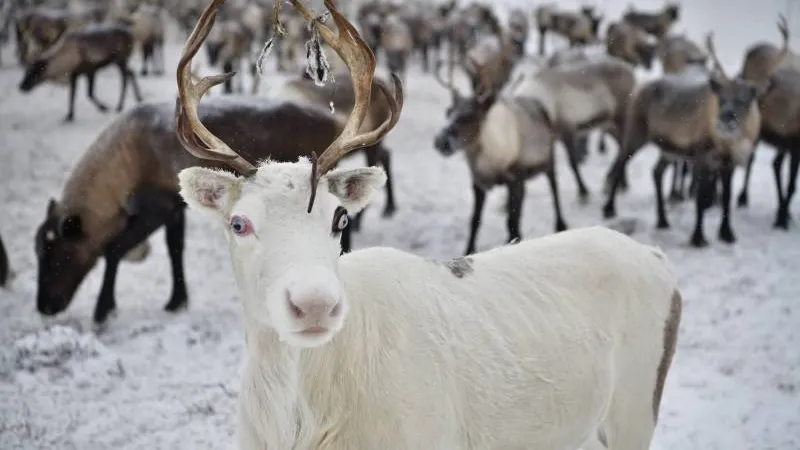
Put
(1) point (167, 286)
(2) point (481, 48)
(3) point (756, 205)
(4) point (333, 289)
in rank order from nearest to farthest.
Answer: (4) point (333, 289) → (1) point (167, 286) → (3) point (756, 205) → (2) point (481, 48)

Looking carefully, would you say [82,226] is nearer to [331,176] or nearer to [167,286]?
[167,286]

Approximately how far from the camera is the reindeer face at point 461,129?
25.3ft

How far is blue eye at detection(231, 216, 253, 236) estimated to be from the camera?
2236 millimetres

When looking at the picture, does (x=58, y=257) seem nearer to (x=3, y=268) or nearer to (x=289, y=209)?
(x=3, y=268)

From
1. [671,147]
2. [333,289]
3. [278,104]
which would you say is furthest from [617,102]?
[333,289]

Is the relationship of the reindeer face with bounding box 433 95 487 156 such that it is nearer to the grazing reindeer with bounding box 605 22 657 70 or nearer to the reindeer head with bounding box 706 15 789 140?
the reindeer head with bounding box 706 15 789 140

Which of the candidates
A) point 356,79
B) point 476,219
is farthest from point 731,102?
point 356,79

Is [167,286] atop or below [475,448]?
below

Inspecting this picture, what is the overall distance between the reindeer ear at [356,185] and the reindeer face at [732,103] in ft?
21.4

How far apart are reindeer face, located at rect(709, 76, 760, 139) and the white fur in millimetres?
5469

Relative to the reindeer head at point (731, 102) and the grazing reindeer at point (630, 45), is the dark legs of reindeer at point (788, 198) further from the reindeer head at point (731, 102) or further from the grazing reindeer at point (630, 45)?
the grazing reindeer at point (630, 45)

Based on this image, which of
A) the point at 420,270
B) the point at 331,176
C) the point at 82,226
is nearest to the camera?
the point at 331,176

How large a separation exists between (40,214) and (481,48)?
12.1 m

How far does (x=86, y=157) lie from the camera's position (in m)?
5.87
